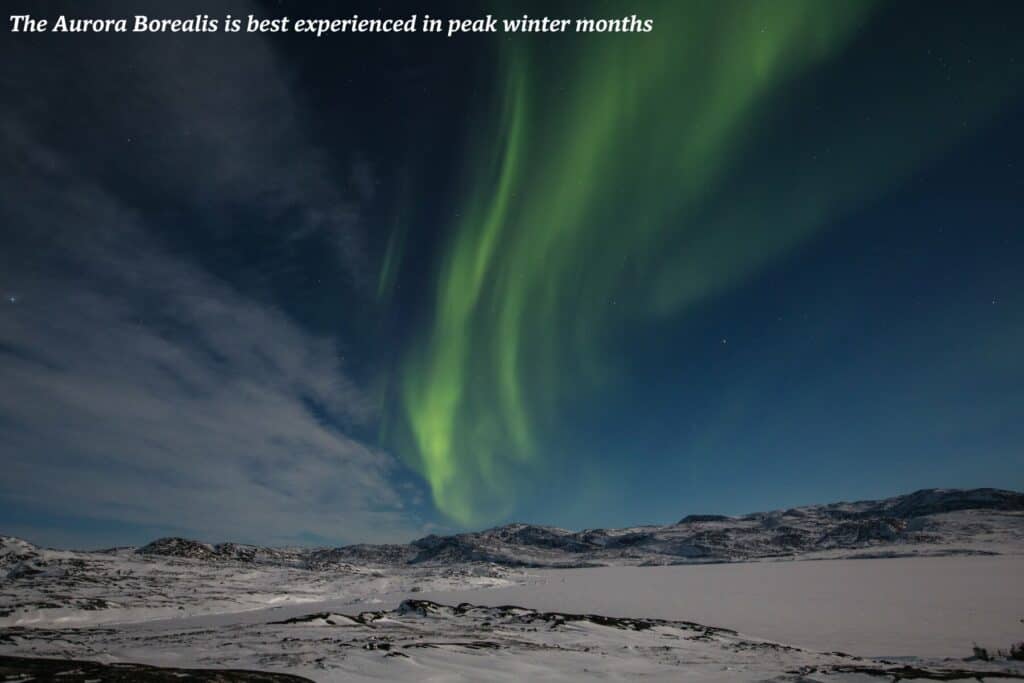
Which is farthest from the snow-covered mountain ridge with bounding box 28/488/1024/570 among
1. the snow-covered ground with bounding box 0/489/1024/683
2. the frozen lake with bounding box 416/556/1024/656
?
the frozen lake with bounding box 416/556/1024/656

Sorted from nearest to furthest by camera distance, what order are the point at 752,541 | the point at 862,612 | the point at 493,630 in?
the point at 493,630, the point at 862,612, the point at 752,541

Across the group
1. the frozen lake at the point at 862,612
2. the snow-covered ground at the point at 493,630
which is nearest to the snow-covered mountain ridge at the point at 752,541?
the snow-covered ground at the point at 493,630

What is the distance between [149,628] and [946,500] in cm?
20823

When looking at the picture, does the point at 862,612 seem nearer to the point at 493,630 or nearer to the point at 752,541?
the point at 493,630

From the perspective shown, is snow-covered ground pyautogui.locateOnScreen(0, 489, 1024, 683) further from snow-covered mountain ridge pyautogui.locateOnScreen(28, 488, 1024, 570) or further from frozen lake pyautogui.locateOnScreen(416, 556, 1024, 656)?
snow-covered mountain ridge pyautogui.locateOnScreen(28, 488, 1024, 570)

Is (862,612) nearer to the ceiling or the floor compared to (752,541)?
nearer to the ceiling

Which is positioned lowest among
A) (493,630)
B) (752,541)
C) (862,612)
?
(752,541)

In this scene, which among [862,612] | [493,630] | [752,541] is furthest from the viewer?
[752,541]

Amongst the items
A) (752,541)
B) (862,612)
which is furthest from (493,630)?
(752,541)

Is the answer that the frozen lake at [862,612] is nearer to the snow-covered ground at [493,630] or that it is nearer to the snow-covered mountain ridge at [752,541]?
the snow-covered ground at [493,630]

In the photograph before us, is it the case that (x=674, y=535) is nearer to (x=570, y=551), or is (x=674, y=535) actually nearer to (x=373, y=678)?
(x=570, y=551)

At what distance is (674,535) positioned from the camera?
545 feet

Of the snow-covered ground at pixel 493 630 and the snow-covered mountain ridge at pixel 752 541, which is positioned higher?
the snow-covered ground at pixel 493 630

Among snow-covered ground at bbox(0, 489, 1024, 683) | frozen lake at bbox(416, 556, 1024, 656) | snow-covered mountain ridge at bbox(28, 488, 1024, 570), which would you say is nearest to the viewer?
snow-covered ground at bbox(0, 489, 1024, 683)
